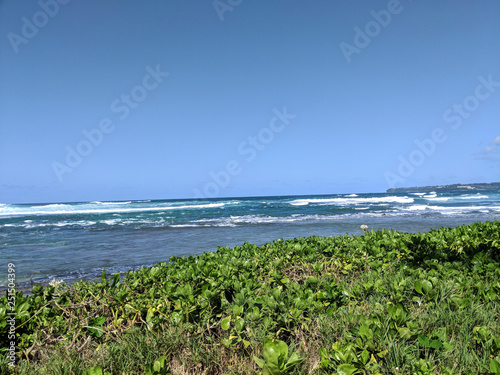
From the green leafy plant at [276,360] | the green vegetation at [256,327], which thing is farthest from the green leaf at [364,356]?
the green leafy plant at [276,360]

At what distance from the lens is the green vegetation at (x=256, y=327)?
5.29ft

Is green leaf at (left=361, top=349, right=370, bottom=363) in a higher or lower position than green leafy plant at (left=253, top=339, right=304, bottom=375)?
lower

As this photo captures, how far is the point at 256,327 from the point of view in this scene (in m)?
2.05

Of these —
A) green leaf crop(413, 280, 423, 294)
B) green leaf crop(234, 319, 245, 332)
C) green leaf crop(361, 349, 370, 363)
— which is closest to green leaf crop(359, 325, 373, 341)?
green leaf crop(361, 349, 370, 363)

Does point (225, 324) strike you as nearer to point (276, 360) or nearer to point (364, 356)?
point (276, 360)

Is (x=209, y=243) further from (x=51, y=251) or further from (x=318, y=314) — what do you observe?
(x=318, y=314)

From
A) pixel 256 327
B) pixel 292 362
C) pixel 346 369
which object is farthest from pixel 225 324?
pixel 346 369

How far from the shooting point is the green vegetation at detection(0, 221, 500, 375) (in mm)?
1612

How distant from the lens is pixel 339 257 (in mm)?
3824

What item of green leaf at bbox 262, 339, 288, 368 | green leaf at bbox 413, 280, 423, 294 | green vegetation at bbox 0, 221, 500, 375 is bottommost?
green vegetation at bbox 0, 221, 500, 375

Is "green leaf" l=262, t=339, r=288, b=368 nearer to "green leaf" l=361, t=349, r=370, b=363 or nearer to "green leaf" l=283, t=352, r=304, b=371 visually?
"green leaf" l=283, t=352, r=304, b=371

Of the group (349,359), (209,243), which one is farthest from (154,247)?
(349,359)

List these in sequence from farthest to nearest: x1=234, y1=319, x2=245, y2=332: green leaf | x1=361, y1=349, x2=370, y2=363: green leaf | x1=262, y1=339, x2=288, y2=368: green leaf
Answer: x1=234, y1=319, x2=245, y2=332: green leaf, x1=361, y1=349, x2=370, y2=363: green leaf, x1=262, y1=339, x2=288, y2=368: green leaf

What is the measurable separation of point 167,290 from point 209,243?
9.74 m
